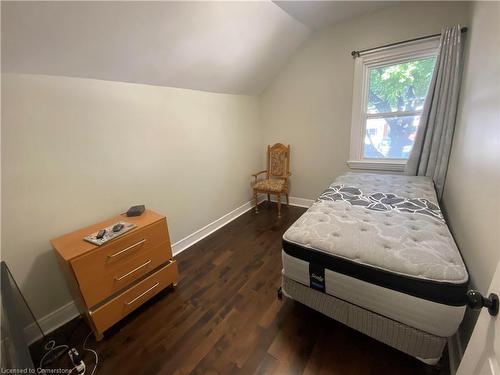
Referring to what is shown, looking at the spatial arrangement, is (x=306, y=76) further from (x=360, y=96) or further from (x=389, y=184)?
(x=389, y=184)

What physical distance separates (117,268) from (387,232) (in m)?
1.79

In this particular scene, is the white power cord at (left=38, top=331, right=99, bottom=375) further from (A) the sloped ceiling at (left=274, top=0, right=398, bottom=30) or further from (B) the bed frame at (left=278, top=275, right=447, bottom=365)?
(A) the sloped ceiling at (left=274, top=0, right=398, bottom=30)

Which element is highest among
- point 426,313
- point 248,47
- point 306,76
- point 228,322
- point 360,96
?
point 248,47

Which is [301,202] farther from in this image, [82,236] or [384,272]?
[82,236]

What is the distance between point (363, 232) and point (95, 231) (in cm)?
187

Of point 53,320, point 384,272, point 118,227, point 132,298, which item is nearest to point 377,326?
point 384,272

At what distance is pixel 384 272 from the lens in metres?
1.07

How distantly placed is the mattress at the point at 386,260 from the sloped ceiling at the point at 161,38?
177 centimetres

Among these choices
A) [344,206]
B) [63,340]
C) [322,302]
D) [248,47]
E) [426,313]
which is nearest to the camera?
[426,313]

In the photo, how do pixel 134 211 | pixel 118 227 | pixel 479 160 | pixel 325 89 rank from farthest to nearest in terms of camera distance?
pixel 325 89 → pixel 134 211 → pixel 118 227 → pixel 479 160

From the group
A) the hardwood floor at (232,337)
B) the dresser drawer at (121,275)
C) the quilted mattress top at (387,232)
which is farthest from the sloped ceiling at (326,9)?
the hardwood floor at (232,337)

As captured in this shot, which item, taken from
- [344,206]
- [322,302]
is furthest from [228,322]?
[344,206]

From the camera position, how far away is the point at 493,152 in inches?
42.7

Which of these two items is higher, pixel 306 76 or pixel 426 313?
pixel 306 76
